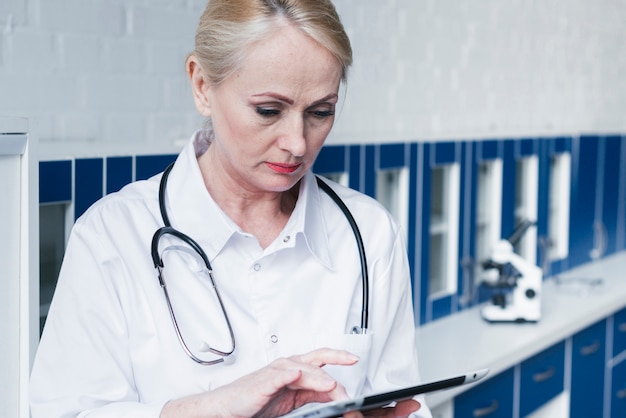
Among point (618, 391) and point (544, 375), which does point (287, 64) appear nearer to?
point (544, 375)

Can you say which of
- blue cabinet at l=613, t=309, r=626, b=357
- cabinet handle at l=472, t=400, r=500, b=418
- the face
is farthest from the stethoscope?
blue cabinet at l=613, t=309, r=626, b=357

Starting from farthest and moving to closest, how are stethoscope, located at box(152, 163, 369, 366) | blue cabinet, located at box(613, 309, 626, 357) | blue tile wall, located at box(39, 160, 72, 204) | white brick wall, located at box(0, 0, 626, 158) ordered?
→ blue cabinet, located at box(613, 309, 626, 357)
white brick wall, located at box(0, 0, 626, 158)
blue tile wall, located at box(39, 160, 72, 204)
stethoscope, located at box(152, 163, 369, 366)

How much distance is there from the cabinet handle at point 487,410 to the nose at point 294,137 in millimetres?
1352

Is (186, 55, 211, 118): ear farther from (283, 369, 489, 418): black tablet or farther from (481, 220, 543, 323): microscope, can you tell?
(481, 220, 543, 323): microscope

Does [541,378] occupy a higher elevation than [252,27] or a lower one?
lower

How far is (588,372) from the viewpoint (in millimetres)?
3061

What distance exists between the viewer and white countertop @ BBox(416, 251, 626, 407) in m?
2.32

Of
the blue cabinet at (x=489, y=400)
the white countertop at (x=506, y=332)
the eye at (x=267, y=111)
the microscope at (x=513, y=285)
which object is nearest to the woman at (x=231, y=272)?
the eye at (x=267, y=111)

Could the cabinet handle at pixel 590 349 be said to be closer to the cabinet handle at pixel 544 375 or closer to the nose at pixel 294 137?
the cabinet handle at pixel 544 375

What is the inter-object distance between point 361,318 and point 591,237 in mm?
2699

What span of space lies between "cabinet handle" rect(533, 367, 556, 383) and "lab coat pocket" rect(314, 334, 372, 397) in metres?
1.38

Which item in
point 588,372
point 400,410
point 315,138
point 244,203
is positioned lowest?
point 588,372

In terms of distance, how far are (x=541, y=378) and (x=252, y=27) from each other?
183cm

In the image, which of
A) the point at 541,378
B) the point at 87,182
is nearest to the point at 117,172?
the point at 87,182
